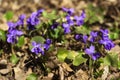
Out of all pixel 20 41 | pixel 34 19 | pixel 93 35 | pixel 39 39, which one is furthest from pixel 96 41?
pixel 20 41

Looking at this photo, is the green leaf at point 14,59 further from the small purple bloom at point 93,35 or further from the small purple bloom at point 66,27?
the small purple bloom at point 93,35

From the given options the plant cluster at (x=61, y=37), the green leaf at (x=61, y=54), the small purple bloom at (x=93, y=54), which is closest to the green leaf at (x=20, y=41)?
the plant cluster at (x=61, y=37)

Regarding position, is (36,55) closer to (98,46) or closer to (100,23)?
(98,46)

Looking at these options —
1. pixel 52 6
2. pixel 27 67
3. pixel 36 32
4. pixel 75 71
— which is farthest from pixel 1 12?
pixel 75 71

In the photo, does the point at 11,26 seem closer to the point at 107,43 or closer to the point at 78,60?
the point at 78,60

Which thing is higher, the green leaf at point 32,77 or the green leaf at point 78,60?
the green leaf at point 78,60

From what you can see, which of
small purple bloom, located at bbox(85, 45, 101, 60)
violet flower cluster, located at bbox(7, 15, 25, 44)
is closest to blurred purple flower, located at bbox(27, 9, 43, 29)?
violet flower cluster, located at bbox(7, 15, 25, 44)

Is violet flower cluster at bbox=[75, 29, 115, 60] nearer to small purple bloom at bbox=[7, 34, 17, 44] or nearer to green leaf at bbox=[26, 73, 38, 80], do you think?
green leaf at bbox=[26, 73, 38, 80]

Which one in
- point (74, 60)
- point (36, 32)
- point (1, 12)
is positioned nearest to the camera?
point (74, 60)
